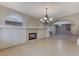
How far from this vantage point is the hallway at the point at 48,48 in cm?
202

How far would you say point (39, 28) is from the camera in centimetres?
215

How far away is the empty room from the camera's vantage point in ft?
6.59

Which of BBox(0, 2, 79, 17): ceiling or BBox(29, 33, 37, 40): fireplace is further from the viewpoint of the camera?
BBox(29, 33, 37, 40): fireplace

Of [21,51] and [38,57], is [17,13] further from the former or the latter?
[38,57]

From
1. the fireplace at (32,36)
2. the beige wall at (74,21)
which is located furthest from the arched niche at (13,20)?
the beige wall at (74,21)

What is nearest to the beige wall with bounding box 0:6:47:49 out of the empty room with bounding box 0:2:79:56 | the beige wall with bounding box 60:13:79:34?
the empty room with bounding box 0:2:79:56

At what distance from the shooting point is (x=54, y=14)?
209 cm

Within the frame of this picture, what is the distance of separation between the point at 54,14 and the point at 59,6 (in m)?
0.17

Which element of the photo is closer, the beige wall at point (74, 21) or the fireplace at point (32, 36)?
the beige wall at point (74, 21)

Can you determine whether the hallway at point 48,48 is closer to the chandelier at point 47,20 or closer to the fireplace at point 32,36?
the fireplace at point 32,36

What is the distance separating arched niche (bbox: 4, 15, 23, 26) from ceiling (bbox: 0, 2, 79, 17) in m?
0.15

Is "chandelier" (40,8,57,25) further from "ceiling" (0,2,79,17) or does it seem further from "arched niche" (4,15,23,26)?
"arched niche" (4,15,23,26)

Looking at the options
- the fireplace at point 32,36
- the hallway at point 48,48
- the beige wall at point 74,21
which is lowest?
the hallway at point 48,48

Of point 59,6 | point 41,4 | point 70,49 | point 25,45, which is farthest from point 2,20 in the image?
point 70,49
